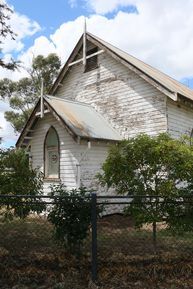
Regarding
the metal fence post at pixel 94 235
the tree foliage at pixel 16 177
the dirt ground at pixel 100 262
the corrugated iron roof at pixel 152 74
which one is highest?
the corrugated iron roof at pixel 152 74

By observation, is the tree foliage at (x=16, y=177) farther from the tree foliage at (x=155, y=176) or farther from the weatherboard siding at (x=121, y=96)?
the weatherboard siding at (x=121, y=96)

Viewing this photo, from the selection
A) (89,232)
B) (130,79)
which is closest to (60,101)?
(130,79)

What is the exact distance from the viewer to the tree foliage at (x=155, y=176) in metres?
7.16

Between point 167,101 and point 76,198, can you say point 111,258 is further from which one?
point 167,101

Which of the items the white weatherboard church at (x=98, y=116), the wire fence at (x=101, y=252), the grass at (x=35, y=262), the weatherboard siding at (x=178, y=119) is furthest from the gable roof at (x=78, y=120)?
the grass at (x=35, y=262)

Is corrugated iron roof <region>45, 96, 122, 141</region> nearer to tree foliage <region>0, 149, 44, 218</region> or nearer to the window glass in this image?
the window glass

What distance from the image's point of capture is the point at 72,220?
20.6ft

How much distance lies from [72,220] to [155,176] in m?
2.20

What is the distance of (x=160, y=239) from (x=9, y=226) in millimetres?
3596

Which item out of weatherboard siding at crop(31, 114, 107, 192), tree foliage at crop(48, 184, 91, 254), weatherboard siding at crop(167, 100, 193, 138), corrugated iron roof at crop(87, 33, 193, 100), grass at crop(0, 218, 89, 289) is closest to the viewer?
grass at crop(0, 218, 89, 289)

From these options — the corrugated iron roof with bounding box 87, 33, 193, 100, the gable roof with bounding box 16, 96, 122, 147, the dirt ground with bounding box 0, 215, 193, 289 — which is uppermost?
the corrugated iron roof with bounding box 87, 33, 193, 100

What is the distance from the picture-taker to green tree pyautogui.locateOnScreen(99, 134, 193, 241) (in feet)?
23.5

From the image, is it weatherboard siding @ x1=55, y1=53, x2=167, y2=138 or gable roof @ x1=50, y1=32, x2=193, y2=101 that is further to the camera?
weatherboard siding @ x1=55, y1=53, x2=167, y2=138

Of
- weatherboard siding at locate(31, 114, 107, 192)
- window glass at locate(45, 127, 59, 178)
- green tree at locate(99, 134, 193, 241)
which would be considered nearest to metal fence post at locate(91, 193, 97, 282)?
green tree at locate(99, 134, 193, 241)
